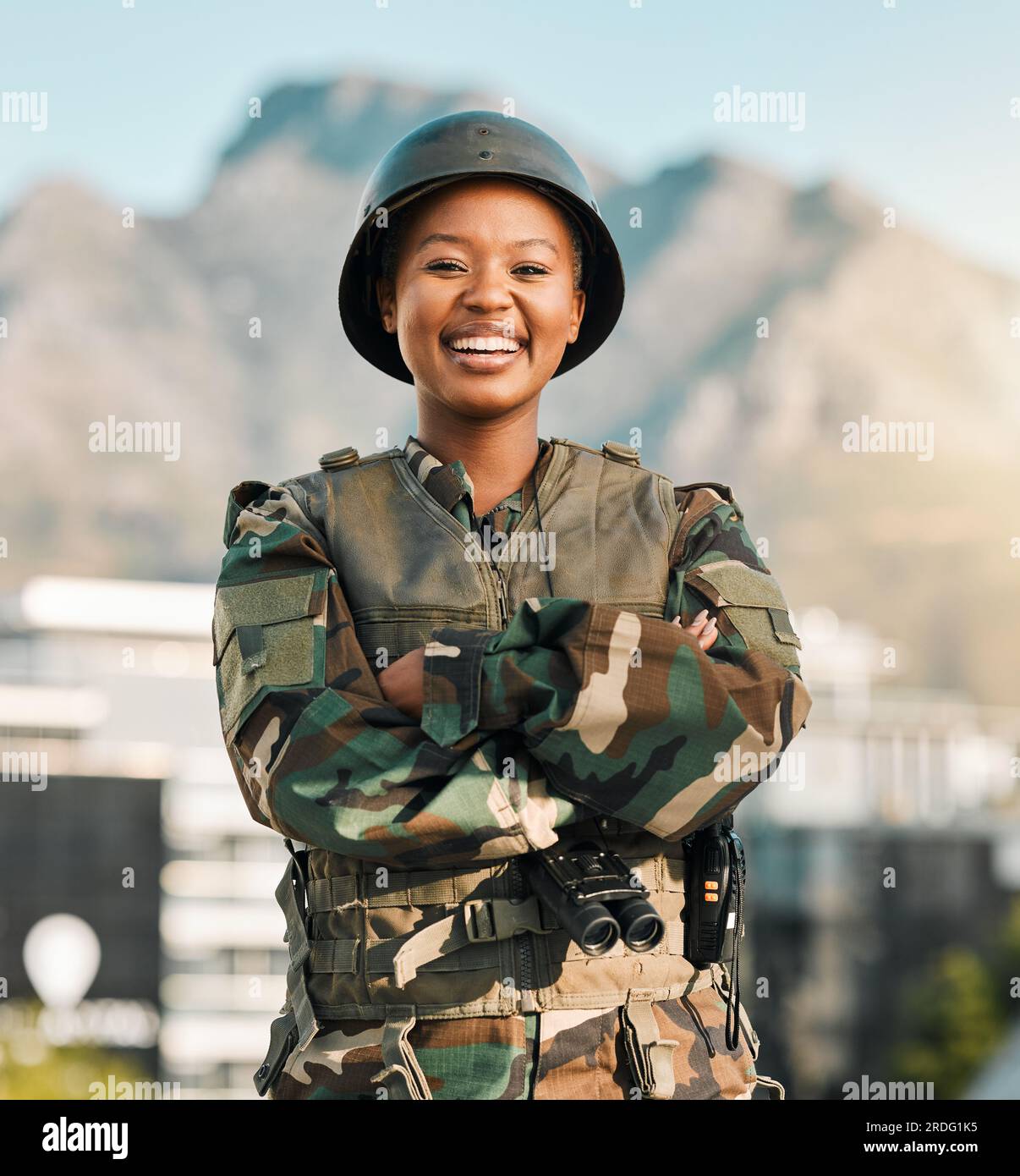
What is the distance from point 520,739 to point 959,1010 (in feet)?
252

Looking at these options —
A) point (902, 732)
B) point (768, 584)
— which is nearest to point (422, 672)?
point (768, 584)

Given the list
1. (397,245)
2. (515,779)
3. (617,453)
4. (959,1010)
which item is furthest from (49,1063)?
(515,779)

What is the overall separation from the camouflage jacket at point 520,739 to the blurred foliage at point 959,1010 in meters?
72.4

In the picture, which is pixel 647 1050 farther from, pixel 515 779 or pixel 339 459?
pixel 339 459

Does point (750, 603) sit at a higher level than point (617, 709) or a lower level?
higher

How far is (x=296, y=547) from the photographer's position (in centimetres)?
503

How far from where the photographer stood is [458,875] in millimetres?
4699

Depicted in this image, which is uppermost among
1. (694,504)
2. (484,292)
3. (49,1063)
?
(484,292)

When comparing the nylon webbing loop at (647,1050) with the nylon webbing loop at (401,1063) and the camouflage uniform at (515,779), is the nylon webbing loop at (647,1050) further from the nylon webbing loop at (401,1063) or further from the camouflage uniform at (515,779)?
the nylon webbing loop at (401,1063)

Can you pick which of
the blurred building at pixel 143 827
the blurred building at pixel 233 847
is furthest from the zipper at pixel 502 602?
the blurred building at pixel 233 847

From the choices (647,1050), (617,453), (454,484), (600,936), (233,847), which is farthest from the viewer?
(233,847)
